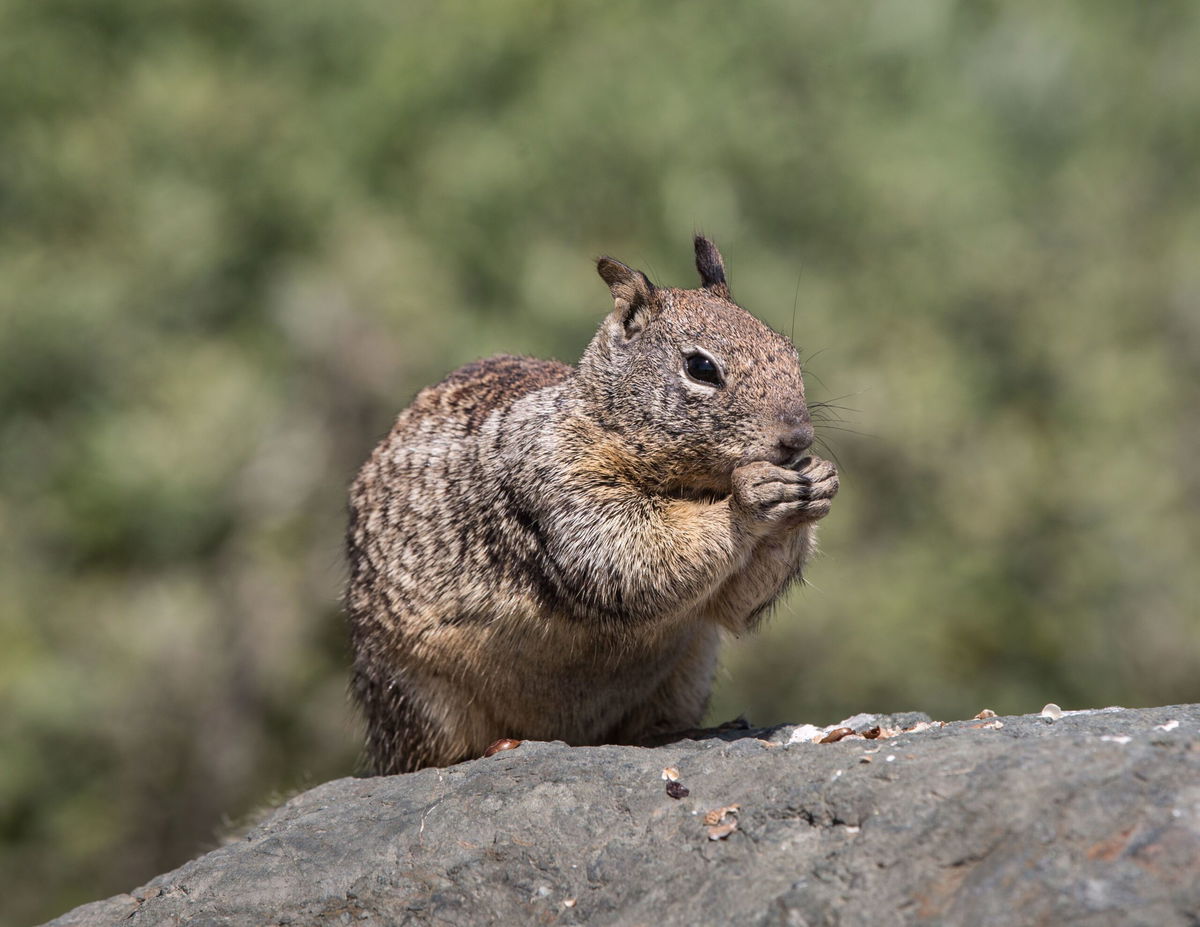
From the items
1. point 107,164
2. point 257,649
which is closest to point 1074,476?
point 257,649

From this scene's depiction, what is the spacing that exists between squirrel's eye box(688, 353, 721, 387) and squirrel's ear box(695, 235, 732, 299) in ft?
3.01

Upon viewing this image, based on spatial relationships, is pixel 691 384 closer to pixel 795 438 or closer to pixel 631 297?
pixel 795 438

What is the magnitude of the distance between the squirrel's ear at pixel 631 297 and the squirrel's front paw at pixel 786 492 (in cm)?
103

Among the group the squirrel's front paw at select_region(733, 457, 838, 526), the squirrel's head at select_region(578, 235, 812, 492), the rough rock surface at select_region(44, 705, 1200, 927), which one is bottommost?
the rough rock surface at select_region(44, 705, 1200, 927)

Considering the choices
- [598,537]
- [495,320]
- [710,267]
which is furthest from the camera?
[495,320]

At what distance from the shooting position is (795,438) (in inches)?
221

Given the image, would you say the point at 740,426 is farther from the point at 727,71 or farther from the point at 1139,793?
the point at 727,71

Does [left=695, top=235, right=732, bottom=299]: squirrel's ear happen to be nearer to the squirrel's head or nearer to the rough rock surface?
the squirrel's head

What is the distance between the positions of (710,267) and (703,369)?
111 cm

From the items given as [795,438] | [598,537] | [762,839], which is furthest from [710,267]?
[762,839]

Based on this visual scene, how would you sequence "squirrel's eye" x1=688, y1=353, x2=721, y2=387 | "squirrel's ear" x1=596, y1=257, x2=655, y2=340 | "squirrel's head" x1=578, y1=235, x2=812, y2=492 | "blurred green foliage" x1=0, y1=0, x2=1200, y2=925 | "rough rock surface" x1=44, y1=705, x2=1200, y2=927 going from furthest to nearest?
"blurred green foliage" x1=0, y1=0, x2=1200, y2=925
"squirrel's ear" x1=596, y1=257, x2=655, y2=340
"squirrel's eye" x1=688, y1=353, x2=721, y2=387
"squirrel's head" x1=578, y1=235, x2=812, y2=492
"rough rock surface" x1=44, y1=705, x2=1200, y2=927

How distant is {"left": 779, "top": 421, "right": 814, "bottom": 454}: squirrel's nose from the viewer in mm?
5625

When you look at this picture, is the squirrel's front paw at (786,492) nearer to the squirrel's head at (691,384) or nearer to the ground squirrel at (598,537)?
the ground squirrel at (598,537)

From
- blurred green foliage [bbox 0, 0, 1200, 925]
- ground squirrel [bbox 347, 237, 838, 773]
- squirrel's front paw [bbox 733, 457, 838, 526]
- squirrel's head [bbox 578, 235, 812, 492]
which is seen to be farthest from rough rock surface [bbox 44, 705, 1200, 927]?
blurred green foliage [bbox 0, 0, 1200, 925]
